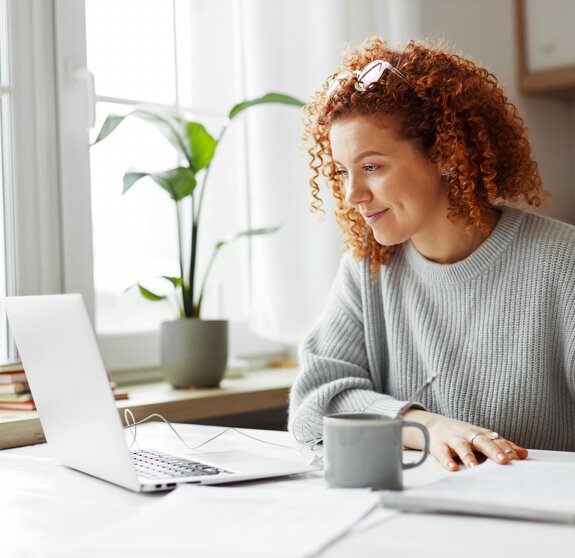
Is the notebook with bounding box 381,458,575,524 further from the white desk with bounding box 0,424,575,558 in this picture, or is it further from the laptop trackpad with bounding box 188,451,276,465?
the laptop trackpad with bounding box 188,451,276,465

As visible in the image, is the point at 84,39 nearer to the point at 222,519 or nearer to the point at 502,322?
the point at 502,322

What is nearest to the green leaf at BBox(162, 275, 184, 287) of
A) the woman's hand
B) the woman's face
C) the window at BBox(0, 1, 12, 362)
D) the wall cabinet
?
the window at BBox(0, 1, 12, 362)

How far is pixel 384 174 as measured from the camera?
4.92 ft

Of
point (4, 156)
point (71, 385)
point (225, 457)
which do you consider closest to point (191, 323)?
point (4, 156)

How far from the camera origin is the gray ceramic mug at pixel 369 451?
1010 millimetres

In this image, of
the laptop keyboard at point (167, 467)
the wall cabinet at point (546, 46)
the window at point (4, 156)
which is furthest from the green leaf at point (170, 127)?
the wall cabinet at point (546, 46)

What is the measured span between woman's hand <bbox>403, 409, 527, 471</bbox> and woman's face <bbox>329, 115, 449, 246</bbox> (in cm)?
37

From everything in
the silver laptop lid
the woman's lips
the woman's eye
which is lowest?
the silver laptop lid

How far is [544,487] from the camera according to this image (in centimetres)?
99

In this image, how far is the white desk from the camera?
820 mm

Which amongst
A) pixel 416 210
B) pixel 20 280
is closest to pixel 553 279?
pixel 416 210

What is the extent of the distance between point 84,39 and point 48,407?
1.11 m

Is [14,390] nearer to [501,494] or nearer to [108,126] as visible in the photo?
[108,126]

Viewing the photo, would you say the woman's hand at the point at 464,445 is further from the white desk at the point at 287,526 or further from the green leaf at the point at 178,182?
the green leaf at the point at 178,182
